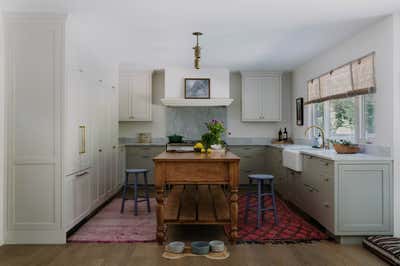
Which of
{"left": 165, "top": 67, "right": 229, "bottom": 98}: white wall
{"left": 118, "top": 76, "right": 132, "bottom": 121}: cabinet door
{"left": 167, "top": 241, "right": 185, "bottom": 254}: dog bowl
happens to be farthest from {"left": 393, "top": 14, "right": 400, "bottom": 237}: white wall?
{"left": 118, "top": 76, "right": 132, "bottom": 121}: cabinet door

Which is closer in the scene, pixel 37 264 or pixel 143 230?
pixel 37 264

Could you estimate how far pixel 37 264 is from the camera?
2.99m

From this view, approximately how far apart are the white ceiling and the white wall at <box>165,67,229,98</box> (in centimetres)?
55

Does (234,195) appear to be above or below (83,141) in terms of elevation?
below

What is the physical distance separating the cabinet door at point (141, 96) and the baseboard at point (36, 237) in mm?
3844

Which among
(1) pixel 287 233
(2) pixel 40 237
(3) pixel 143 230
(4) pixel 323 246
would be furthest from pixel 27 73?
(4) pixel 323 246

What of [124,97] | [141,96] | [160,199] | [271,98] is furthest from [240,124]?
[160,199]

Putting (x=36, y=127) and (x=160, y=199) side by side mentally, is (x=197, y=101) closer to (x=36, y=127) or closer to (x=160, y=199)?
(x=160, y=199)

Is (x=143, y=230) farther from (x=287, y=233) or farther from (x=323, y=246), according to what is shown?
(x=323, y=246)

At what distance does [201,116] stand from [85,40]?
338 centimetres

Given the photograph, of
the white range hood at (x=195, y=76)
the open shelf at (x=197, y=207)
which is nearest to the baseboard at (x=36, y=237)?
the open shelf at (x=197, y=207)

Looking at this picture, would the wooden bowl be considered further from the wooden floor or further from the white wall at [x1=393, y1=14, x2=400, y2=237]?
the wooden floor

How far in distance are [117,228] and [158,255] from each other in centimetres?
108

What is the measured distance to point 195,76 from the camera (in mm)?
6316
